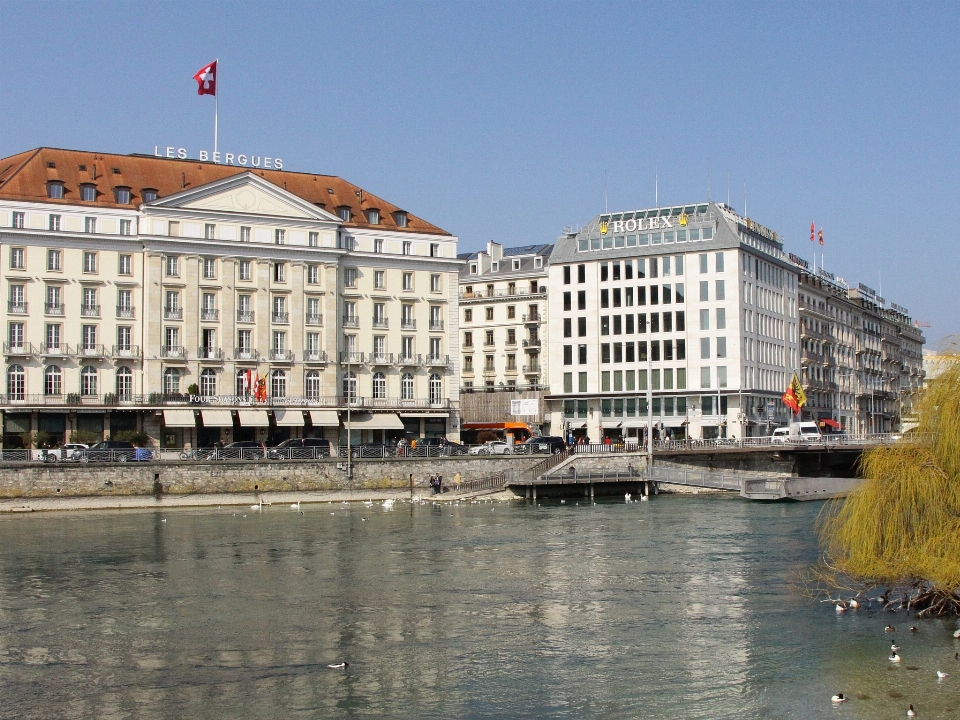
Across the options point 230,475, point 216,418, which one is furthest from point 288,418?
point 230,475

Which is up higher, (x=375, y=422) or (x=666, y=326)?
(x=666, y=326)

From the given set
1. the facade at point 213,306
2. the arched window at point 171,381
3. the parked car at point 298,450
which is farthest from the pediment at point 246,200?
the parked car at point 298,450

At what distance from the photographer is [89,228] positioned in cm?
9550

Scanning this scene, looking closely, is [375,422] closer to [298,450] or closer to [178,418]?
[298,450]

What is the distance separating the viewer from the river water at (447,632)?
29484 mm

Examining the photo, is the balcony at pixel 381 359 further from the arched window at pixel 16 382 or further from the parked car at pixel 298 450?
the arched window at pixel 16 382

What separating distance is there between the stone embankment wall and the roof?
24266 mm

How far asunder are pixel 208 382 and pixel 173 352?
377 centimetres

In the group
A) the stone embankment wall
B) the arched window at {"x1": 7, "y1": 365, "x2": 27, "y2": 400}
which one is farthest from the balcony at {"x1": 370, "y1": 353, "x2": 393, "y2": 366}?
the arched window at {"x1": 7, "y1": 365, "x2": 27, "y2": 400}

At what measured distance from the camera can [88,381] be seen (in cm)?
9444

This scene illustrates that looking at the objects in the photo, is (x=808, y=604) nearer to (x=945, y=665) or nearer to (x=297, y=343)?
(x=945, y=665)

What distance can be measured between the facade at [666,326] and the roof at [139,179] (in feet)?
85.9

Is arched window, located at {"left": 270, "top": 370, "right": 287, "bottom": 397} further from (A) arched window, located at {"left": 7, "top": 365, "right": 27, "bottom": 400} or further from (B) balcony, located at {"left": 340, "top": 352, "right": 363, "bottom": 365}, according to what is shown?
(A) arched window, located at {"left": 7, "top": 365, "right": 27, "bottom": 400}

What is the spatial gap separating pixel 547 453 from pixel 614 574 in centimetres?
5060
